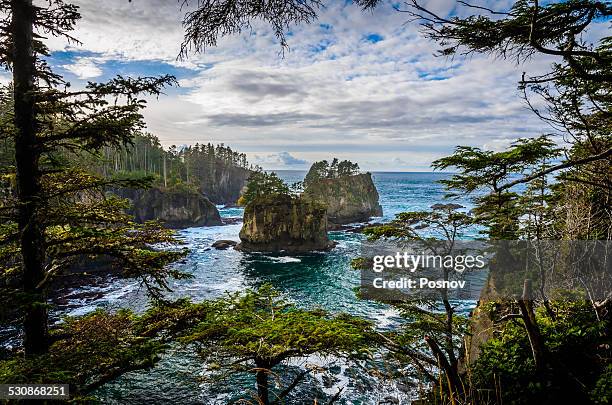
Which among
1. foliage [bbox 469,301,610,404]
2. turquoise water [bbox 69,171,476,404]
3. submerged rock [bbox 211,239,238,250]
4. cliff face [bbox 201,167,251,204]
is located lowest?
turquoise water [bbox 69,171,476,404]

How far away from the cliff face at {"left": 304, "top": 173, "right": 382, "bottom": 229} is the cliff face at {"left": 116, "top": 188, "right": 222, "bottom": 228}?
65.6ft

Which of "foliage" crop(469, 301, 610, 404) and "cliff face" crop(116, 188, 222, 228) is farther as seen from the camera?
"cliff face" crop(116, 188, 222, 228)

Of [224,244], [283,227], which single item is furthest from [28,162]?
[224,244]

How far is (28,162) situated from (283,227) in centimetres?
3693

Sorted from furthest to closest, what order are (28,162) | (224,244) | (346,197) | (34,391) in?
(346,197)
(224,244)
(28,162)
(34,391)

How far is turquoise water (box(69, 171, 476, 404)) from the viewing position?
525 inches

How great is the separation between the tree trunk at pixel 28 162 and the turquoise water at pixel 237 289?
2550 millimetres

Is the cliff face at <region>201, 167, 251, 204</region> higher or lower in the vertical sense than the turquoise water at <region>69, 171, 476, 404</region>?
higher

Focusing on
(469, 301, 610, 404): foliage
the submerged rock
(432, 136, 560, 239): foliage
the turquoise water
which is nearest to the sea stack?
the turquoise water

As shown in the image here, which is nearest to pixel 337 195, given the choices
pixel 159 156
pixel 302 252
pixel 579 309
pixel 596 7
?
pixel 302 252

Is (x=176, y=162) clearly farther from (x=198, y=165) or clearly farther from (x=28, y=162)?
(x=28, y=162)

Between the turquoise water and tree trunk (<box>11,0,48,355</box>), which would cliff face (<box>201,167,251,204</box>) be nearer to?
the turquoise water

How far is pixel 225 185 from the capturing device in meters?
97.1

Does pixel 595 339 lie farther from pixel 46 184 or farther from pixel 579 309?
pixel 46 184
